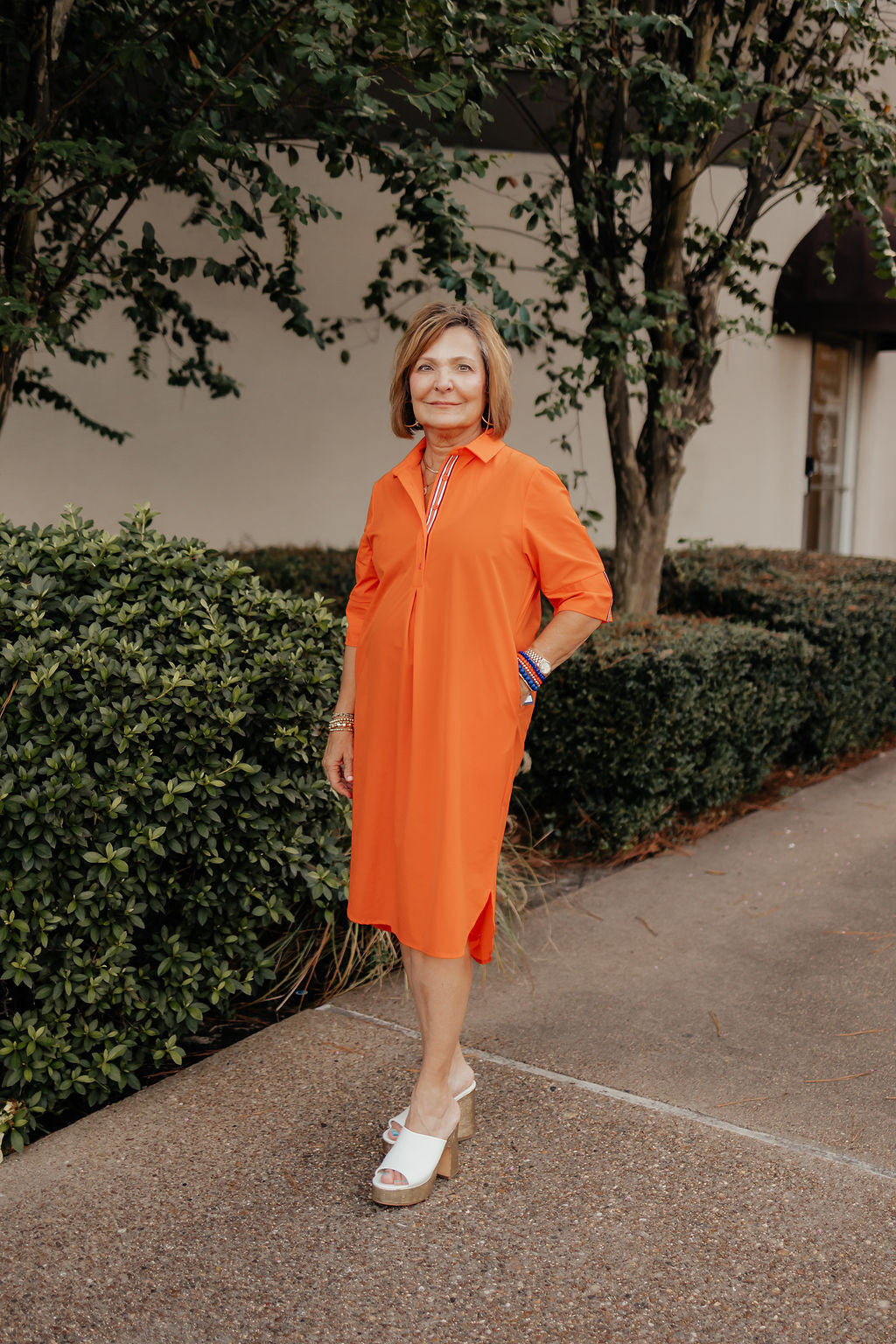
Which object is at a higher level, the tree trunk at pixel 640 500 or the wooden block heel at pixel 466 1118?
the tree trunk at pixel 640 500

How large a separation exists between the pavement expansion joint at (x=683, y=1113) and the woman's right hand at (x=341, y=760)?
0.93 metres

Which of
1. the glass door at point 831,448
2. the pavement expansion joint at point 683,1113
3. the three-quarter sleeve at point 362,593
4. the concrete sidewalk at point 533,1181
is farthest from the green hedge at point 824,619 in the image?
the glass door at point 831,448

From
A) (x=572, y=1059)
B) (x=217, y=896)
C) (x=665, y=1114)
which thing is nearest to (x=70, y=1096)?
(x=217, y=896)

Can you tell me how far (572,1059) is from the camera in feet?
10.2

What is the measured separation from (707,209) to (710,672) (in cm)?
624

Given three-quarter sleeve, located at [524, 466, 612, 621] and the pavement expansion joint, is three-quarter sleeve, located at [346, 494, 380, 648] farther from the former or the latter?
the pavement expansion joint

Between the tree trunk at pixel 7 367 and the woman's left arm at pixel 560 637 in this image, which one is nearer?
the woman's left arm at pixel 560 637

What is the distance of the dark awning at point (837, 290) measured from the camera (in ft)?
30.6

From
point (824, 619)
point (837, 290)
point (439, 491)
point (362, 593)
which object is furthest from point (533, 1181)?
point (837, 290)

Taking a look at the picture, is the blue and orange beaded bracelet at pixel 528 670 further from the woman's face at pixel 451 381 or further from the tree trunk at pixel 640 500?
the tree trunk at pixel 640 500

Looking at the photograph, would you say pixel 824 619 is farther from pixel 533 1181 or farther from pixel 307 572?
Answer: pixel 533 1181

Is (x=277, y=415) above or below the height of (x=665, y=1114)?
above

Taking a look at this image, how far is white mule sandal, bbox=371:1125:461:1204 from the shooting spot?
2.44 metres

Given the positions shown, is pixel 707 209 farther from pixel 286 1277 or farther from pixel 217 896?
pixel 286 1277
